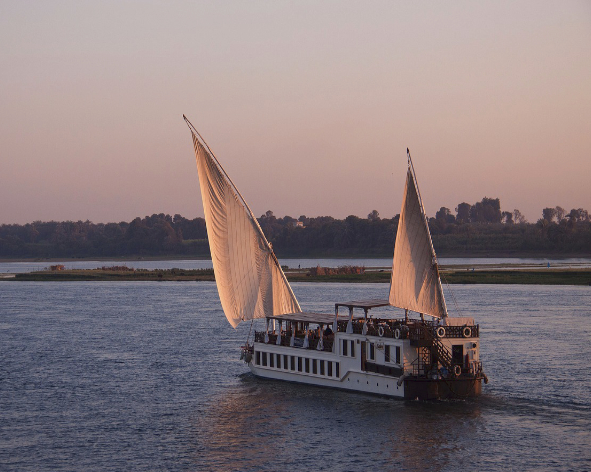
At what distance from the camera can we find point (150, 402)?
50.2 meters

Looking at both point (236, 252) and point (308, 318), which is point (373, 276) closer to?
point (236, 252)

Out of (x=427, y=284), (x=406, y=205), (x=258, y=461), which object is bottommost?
(x=258, y=461)

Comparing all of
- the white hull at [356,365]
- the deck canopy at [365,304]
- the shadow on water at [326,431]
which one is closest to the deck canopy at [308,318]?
the deck canopy at [365,304]

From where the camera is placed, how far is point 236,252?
58.2 m

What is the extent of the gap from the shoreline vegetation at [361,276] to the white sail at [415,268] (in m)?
85.5

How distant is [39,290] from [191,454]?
124096 mm

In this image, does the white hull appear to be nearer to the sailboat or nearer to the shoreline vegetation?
the sailboat

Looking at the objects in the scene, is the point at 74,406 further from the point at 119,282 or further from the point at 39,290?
the point at 119,282

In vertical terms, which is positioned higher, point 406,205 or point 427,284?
point 406,205

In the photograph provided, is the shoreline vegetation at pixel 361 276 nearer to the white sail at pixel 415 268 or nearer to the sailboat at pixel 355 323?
the sailboat at pixel 355 323

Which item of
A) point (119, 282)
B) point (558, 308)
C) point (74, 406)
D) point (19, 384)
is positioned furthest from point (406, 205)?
point (119, 282)

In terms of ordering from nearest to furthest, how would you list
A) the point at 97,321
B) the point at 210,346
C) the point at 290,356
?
the point at 290,356
the point at 210,346
the point at 97,321

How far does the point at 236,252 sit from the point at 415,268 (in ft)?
45.5

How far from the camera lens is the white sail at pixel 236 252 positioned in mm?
57812
